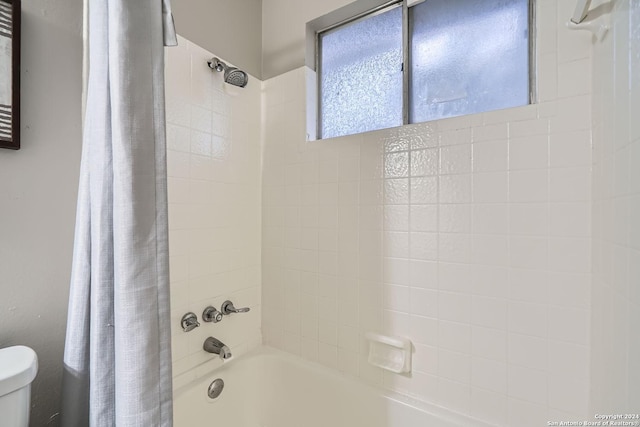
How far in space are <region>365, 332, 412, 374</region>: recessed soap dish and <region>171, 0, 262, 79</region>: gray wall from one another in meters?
1.55

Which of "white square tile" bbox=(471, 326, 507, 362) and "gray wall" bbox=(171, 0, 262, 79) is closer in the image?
"white square tile" bbox=(471, 326, 507, 362)

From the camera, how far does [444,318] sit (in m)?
1.16

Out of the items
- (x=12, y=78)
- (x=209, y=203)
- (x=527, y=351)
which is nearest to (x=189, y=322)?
(x=209, y=203)

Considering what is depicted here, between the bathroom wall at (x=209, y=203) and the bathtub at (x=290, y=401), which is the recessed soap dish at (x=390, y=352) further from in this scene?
the bathroom wall at (x=209, y=203)

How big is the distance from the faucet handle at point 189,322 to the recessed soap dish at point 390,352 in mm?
766

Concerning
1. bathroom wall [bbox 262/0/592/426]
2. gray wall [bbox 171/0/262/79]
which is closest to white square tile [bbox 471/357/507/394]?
bathroom wall [bbox 262/0/592/426]

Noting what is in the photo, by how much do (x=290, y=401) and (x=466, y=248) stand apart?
3.72 ft

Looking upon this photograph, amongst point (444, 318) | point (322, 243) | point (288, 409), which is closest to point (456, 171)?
point (444, 318)

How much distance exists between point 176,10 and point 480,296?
1.74 m

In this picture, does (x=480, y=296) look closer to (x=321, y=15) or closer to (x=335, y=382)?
(x=335, y=382)

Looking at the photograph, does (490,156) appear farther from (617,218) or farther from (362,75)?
(362,75)

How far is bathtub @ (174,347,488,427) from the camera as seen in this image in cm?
121

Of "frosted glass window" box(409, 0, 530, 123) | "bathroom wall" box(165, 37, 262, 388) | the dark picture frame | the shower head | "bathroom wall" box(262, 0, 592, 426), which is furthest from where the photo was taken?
the shower head

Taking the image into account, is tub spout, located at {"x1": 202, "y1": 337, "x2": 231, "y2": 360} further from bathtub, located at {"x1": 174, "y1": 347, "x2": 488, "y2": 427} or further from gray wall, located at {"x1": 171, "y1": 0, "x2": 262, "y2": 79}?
gray wall, located at {"x1": 171, "y1": 0, "x2": 262, "y2": 79}
